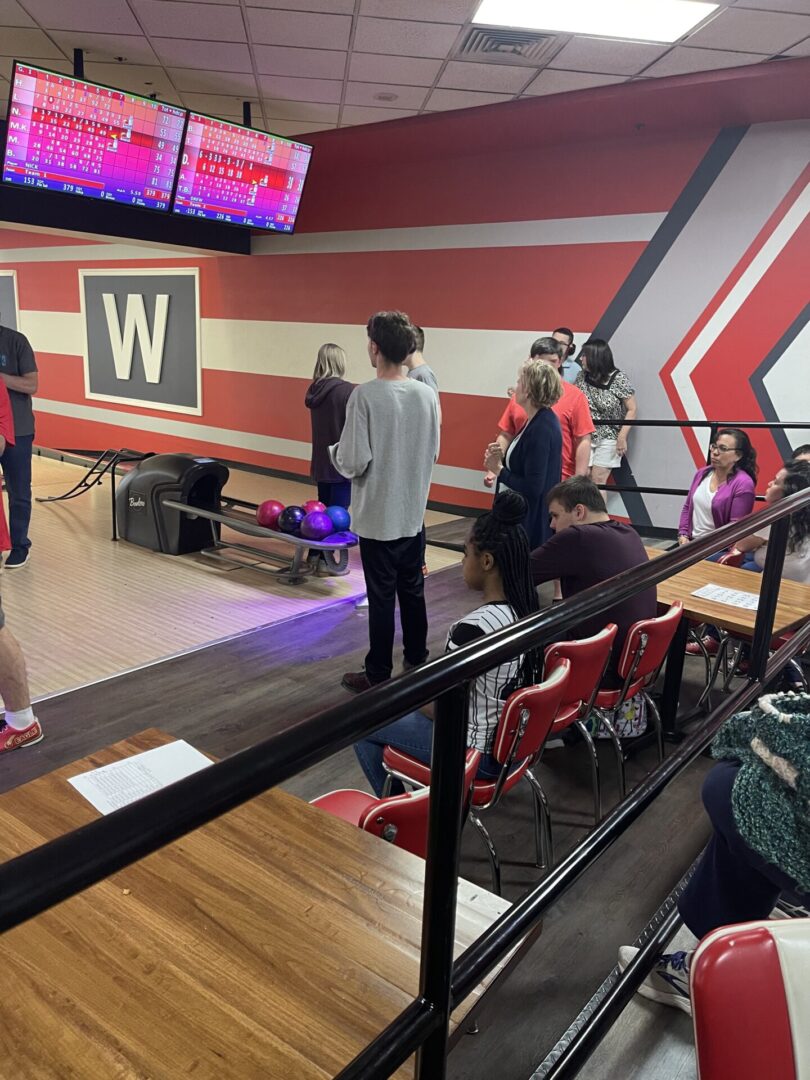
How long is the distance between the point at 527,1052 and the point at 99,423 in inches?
394

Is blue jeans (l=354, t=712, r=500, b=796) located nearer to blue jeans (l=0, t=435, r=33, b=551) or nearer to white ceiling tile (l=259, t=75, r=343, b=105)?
blue jeans (l=0, t=435, r=33, b=551)

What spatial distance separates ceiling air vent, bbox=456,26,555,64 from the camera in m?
4.11

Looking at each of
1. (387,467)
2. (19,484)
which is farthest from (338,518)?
(19,484)

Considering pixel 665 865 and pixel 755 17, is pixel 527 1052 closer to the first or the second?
pixel 665 865

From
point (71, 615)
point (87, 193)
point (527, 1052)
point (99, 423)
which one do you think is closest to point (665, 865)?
point (527, 1052)

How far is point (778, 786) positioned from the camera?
4.31ft

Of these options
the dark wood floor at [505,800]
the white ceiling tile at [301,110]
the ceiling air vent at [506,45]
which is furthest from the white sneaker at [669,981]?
the white ceiling tile at [301,110]

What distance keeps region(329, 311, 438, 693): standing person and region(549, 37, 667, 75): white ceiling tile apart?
224 cm

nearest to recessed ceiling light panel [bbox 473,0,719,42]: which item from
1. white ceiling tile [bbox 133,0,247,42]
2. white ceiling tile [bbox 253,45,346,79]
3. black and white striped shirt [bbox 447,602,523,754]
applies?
white ceiling tile [bbox 253,45,346,79]

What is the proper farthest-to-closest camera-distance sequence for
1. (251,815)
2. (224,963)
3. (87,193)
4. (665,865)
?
(87,193)
(665,865)
(251,815)
(224,963)

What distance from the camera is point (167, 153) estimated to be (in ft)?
16.6

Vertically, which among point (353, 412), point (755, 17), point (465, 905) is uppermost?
point (755, 17)

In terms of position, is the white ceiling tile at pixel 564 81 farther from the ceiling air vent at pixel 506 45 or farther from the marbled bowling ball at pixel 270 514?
the marbled bowling ball at pixel 270 514

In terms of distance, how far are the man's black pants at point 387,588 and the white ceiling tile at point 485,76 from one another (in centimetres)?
301
